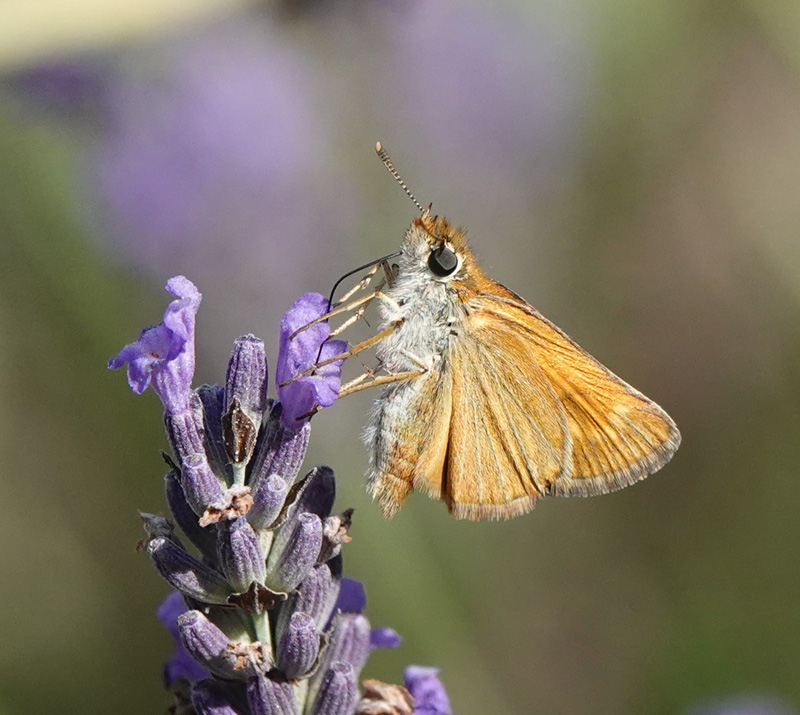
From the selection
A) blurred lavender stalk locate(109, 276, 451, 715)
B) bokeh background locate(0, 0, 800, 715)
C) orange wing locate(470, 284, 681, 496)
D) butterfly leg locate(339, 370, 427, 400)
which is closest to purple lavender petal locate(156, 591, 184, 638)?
blurred lavender stalk locate(109, 276, 451, 715)

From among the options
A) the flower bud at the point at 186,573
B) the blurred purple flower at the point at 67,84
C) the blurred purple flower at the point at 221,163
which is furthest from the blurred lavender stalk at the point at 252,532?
the blurred purple flower at the point at 221,163

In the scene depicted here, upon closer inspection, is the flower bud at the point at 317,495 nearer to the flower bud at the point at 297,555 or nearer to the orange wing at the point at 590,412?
the flower bud at the point at 297,555

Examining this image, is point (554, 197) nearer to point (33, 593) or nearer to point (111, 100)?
point (111, 100)

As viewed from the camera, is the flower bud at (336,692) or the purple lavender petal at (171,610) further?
the purple lavender petal at (171,610)

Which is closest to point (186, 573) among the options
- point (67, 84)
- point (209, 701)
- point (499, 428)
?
point (209, 701)

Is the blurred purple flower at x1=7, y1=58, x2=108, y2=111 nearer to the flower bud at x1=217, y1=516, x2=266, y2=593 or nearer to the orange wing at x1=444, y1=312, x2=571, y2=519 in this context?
the orange wing at x1=444, y1=312, x2=571, y2=519

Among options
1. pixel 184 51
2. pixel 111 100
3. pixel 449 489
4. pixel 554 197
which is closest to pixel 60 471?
pixel 111 100

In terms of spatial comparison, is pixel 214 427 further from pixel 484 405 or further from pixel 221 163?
pixel 221 163
